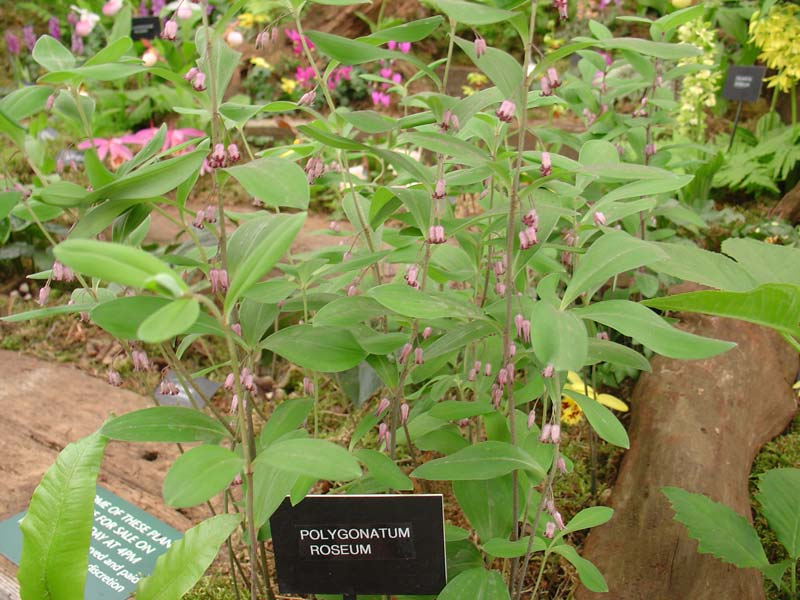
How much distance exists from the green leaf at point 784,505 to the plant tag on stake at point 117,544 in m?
1.27

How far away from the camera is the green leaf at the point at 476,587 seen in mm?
1178

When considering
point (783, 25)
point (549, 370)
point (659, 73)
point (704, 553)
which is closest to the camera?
point (549, 370)

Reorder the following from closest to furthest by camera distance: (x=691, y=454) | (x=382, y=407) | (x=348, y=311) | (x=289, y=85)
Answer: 1. (x=348, y=311)
2. (x=382, y=407)
3. (x=691, y=454)
4. (x=289, y=85)

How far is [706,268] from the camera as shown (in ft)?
3.96

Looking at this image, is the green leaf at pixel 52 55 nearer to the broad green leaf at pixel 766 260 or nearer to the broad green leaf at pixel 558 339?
the broad green leaf at pixel 558 339

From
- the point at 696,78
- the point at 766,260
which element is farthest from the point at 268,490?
the point at 696,78

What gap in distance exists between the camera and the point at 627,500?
1837mm

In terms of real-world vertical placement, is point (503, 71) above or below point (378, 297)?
above

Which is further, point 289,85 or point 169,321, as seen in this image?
point 289,85

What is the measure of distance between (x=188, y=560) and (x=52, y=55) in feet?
2.56

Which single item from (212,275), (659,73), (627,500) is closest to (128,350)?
(212,275)

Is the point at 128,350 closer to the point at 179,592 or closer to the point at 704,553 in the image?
the point at 179,592

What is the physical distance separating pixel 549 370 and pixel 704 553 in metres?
1.01

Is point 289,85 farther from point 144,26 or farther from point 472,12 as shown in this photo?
point 472,12
